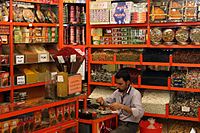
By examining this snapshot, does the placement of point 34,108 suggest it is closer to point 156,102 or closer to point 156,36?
point 156,102

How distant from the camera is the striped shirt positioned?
4.32 meters

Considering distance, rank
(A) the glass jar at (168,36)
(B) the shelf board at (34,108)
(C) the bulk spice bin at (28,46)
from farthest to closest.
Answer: (C) the bulk spice bin at (28,46) → (A) the glass jar at (168,36) → (B) the shelf board at (34,108)

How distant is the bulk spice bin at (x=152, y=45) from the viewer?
5117mm

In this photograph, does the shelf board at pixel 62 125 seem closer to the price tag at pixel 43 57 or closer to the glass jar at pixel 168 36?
the glass jar at pixel 168 36

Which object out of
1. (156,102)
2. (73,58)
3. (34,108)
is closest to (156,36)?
(156,102)

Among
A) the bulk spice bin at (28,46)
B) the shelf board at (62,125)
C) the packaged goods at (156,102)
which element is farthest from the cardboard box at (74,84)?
the packaged goods at (156,102)

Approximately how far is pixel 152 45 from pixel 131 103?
1.27m

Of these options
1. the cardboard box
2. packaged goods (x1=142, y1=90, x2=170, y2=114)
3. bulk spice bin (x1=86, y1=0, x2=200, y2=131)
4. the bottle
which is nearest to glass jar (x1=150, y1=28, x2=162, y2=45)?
bulk spice bin (x1=86, y1=0, x2=200, y2=131)

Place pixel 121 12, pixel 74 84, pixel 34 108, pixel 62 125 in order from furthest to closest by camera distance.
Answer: pixel 121 12
pixel 74 84
pixel 62 125
pixel 34 108

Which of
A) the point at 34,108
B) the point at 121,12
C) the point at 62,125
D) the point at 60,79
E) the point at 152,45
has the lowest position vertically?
the point at 62,125

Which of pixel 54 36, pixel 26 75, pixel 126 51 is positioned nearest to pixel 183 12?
pixel 126 51

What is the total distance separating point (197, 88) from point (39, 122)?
2.63 meters

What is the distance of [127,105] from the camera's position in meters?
4.52

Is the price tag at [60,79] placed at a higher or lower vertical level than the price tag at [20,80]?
higher
